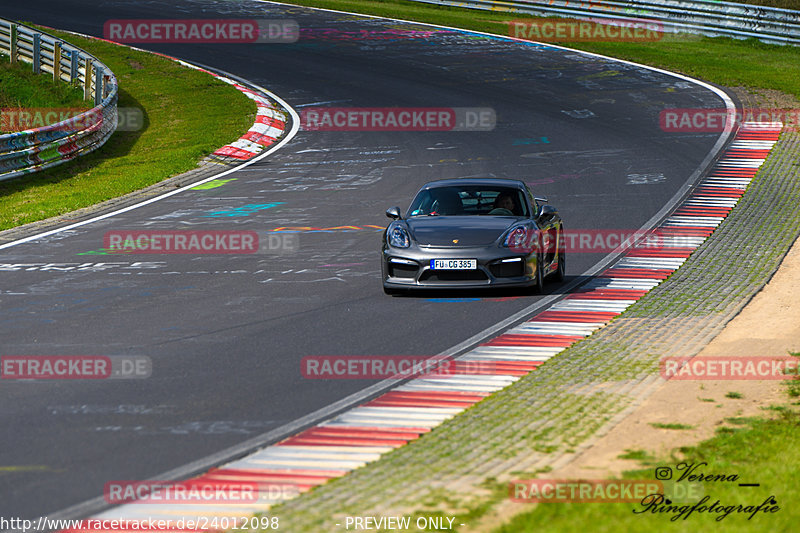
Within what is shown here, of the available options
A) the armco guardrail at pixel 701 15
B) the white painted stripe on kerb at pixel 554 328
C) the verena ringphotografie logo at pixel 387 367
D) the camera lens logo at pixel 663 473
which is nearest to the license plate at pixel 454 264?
the white painted stripe on kerb at pixel 554 328

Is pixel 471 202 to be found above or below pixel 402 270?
above

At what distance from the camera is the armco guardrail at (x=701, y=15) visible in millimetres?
38250

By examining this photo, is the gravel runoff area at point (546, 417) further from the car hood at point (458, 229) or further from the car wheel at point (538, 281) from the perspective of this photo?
the car hood at point (458, 229)

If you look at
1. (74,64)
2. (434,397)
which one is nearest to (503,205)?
(434,397)

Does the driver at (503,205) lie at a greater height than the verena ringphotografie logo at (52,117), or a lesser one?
greater

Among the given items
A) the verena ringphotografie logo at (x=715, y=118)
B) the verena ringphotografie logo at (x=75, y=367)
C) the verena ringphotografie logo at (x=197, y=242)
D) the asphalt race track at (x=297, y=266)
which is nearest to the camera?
the asphalt race track at (x=297, y=266)

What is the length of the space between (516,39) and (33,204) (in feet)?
80.1

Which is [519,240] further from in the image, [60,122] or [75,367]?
[60,122]

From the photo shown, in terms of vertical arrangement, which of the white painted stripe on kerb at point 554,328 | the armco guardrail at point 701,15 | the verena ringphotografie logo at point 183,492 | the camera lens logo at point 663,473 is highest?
the armco guardrail at point 701,15

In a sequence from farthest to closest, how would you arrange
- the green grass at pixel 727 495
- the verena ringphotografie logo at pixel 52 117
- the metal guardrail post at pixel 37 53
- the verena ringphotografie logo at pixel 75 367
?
the metal guardrail post at pixel 37 53 < the verena ringphotografie logo at pixel 52 117 < the verena ringphotografie logo at pixel 75 367 < the green grass at pixel 727 495

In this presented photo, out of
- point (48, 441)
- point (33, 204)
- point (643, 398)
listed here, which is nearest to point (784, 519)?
point (643, 398)

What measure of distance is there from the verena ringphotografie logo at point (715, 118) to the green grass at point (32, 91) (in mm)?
15819

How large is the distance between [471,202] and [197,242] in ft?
15.8

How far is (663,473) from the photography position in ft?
22.1
